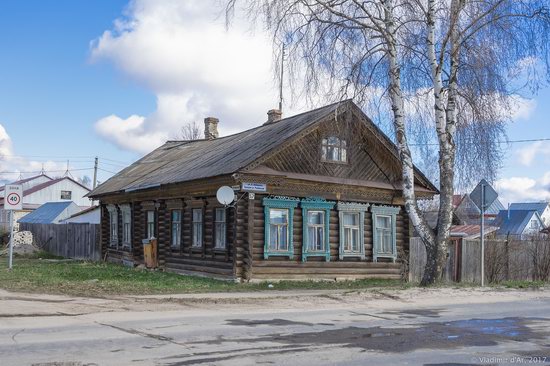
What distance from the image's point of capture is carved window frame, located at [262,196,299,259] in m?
19.4

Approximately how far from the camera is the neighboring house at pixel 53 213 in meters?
48.6

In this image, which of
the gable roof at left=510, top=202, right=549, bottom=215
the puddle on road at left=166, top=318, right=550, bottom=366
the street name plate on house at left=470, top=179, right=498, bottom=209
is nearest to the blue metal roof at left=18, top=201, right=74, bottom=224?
the street name plate on house at left=470, top=179, right=498, bottom=209

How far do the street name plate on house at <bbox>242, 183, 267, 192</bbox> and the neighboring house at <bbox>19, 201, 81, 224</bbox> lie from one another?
3325cm

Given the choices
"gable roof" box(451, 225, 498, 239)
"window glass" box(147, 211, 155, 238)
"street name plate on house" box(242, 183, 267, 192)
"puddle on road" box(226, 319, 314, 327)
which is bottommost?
"puddle on road" box(226, 319, 314, 327)

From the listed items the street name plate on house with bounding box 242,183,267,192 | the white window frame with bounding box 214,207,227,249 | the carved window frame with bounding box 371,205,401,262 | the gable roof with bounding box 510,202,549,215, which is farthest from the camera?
the gable roof with bounding box 510,202,549,215

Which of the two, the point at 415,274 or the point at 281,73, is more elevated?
the point at 281,73

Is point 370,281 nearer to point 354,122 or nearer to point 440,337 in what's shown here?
point 354,122

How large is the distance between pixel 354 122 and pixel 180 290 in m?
7.78

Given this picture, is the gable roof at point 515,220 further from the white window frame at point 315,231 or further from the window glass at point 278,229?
the window glass at point 278,229

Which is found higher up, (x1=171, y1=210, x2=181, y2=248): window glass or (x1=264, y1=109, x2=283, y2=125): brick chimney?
(x1=264, y1=109, x2=283, y2=125): brick chimney

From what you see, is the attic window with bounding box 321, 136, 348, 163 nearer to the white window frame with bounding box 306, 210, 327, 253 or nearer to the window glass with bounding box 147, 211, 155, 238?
the white window frame with bounding box 306, 210, 327, 253

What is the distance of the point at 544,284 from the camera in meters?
19.1

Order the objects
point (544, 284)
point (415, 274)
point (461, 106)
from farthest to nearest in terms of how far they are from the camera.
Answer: point (415, 274), point (544, 284), point (461, 106)

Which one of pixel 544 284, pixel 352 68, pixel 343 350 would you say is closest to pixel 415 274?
pixel 544 284
